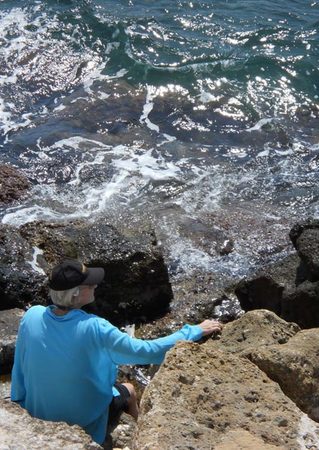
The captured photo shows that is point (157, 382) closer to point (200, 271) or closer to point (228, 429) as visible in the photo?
point (228, 429)

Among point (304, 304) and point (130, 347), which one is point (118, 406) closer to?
point (130, 347)

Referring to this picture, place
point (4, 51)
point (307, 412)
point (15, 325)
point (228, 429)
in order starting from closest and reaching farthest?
point (228, 429)
point (307, 412)
point (15, 325)
point (4, 51)

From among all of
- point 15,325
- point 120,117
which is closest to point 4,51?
point 120,117

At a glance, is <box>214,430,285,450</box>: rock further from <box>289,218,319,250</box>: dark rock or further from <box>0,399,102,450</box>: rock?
<box>289,218,319,250</box>: dark rock

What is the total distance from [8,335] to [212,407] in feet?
9.97

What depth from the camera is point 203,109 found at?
1564 centimetres

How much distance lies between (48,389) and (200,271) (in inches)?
198

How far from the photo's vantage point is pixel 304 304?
800cm

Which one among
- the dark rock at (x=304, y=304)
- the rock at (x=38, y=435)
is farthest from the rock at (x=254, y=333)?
the dark rock at (x=304, y=304)

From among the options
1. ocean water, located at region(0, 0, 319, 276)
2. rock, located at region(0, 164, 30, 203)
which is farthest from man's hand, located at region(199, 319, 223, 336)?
rock, located at region(0, 164, 30, 203)

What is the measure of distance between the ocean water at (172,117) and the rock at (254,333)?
14.0 ft

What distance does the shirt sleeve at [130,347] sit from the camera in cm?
486

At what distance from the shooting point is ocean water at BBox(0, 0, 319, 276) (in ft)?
38.4

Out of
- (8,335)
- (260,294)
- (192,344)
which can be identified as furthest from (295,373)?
(260,294)
